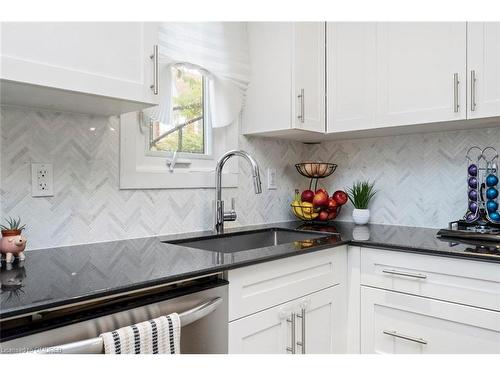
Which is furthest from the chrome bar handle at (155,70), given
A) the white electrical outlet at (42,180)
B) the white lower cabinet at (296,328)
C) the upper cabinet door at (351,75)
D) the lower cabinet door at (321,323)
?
the upper cabinet door at (351,75)

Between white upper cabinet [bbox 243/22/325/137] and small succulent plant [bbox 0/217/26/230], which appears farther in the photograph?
white upper cabinet [bbox 243/22/325/137]

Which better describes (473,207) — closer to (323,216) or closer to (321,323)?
(323,216)

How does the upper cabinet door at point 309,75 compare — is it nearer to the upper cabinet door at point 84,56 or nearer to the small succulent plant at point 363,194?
the small succulent plant at point 363,194

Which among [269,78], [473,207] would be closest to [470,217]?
[473,207]

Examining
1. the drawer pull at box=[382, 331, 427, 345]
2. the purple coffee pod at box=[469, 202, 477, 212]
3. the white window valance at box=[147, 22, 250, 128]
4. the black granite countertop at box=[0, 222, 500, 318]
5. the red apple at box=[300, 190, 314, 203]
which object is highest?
the white window valance at box=[147, 22, 250, 128]

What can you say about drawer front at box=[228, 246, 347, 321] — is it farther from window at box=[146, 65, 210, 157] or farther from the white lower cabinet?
window at box=[146, 65, 210, 157]

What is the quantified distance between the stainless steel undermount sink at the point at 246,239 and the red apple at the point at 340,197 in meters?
0.40

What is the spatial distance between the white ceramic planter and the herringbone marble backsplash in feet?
0.33

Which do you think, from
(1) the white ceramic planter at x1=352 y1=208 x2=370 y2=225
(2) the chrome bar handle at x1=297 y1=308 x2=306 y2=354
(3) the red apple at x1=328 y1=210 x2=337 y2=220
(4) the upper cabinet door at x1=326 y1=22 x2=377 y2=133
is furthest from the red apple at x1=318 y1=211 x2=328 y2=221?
(2) the chrome bar handle at x1=297 y1=308 x2=306 y2=354

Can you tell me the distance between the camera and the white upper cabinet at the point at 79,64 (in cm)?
102

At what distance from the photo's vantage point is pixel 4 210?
1305 millimetres

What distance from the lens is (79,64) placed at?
A: 1119 mm

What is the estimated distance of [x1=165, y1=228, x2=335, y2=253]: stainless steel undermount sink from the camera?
170 cm
